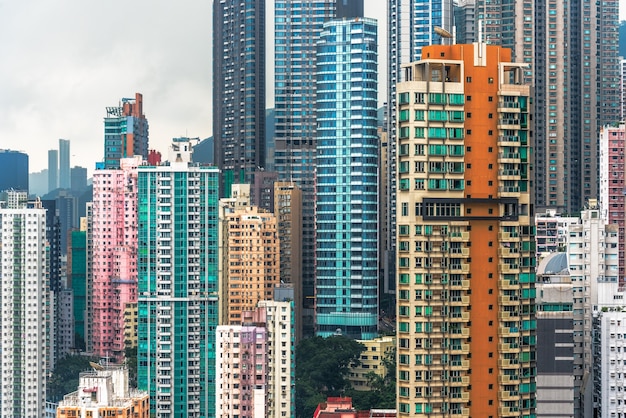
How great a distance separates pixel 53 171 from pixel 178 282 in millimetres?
32948

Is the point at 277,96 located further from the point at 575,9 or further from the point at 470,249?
the point at 470,249

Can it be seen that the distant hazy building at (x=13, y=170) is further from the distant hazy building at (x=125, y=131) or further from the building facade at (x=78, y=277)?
the distant hazy building at (x=125, y=131)

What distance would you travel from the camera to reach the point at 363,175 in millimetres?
79625

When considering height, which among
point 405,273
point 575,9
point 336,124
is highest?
point 575,9

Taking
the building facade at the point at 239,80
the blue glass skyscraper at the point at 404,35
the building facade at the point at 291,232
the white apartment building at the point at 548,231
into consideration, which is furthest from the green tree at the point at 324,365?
the building facade at the point at 239,80

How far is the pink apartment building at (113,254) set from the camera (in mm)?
82750

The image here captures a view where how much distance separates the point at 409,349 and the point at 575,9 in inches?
2501

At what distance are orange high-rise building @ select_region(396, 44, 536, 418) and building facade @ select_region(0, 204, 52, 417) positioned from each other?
36290 millimetres

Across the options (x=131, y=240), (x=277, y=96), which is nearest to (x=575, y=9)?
(x=277, y=96)

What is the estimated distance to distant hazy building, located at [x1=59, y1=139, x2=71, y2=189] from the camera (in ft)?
295

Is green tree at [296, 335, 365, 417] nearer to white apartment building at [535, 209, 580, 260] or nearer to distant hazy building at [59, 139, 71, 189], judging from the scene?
white apartment building at [535, 209, 580, 260]

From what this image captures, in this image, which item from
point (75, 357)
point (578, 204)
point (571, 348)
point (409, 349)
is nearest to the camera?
point (409, 349)

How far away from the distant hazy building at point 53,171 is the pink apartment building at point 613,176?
1507 inches

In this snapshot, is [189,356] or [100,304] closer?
[189,356]
